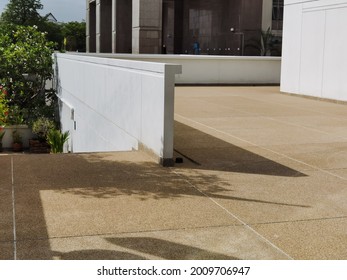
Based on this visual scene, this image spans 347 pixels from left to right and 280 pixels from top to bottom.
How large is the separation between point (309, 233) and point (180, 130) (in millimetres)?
6328

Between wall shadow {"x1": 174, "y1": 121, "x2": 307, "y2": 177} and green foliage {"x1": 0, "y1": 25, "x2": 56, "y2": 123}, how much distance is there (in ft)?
48.6

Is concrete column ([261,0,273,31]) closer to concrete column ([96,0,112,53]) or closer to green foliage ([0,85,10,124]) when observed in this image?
concrete column ([96,0,112,53])

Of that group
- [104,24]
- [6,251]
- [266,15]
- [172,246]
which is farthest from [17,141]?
[104,24]

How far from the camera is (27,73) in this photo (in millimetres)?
23953

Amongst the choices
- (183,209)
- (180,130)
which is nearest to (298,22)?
(180,130)

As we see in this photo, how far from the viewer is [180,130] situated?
1121cm

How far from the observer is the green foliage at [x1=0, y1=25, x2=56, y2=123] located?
23.3 m

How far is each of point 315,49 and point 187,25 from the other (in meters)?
40.2

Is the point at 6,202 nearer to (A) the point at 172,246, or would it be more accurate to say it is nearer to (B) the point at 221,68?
(A) the point at 172,246

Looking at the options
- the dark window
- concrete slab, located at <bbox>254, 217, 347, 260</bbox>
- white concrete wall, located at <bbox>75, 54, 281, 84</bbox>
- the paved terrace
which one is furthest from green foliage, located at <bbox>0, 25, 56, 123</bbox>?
the dark window

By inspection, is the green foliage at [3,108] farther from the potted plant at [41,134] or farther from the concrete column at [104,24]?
the concrete column at [104,24]

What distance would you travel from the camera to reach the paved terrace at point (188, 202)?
4.69 metres

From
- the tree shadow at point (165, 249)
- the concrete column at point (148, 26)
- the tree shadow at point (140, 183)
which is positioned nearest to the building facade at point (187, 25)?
the concrete column at point (148, 26)

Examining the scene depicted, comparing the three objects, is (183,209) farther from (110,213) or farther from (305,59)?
(305,59)
